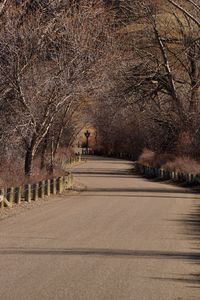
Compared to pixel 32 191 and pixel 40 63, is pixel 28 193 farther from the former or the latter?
pixel 40 63

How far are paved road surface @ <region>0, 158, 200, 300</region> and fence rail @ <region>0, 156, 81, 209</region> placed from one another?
942 mm

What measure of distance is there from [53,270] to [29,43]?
57.0ft

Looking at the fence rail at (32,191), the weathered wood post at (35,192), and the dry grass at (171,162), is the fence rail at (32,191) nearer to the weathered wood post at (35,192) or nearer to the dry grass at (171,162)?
the weathered wood post at (35,192)

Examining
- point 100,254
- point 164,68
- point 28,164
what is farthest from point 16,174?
point 164,68

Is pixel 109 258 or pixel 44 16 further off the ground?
pixel 44 16

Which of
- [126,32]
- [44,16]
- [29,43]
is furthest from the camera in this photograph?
[126,32]

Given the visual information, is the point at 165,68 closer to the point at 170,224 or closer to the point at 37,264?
the point at 170,224

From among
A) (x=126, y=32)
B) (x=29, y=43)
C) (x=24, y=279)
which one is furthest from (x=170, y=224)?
(x=126, y=32)

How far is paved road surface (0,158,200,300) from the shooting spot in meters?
9.61

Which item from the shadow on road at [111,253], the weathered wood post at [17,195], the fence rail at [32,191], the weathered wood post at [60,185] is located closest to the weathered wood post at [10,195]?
the fence rail at [32,191]

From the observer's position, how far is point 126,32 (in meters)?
47.3

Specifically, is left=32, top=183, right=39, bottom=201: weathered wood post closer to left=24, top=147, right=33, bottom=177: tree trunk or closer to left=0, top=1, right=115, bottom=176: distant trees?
left=24, top=147, right=33, bottom=177: tree trunk

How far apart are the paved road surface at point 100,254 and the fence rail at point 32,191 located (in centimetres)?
94

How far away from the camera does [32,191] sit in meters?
26.1
